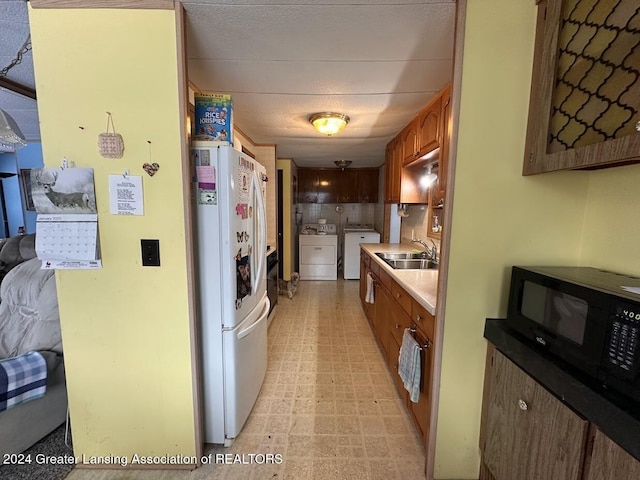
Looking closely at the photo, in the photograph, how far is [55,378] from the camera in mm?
1525

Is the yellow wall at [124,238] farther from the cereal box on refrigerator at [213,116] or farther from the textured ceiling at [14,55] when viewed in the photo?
the textured ceiling at [14,55]

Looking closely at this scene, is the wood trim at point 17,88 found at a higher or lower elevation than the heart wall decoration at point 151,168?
higher

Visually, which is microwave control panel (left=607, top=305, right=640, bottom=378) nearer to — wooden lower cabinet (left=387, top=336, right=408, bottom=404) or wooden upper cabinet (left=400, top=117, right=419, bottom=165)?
wooden lower cabinet (left=387, top=336, right=408, bottom=404)

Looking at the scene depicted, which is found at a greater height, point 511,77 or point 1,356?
point 511,77

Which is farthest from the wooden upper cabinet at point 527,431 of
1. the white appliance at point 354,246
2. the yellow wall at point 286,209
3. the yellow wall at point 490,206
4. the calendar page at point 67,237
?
the white appliance at point 354,246

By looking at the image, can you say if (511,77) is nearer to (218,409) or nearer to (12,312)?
(218,409)

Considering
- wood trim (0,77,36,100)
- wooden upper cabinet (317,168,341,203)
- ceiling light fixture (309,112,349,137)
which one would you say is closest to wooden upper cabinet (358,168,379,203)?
wooden upper cabinet (317,168,341,203)

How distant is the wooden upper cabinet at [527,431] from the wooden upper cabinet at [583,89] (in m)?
0.80

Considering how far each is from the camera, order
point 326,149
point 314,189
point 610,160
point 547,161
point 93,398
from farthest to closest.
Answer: point 314,189 < point 326,149 < point 93,398 < point 547,161 < point 610,160

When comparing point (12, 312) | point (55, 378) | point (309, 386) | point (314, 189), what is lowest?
point (309, 386)

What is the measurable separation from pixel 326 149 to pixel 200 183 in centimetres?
262

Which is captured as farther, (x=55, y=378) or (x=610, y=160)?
(x=55, y=378)

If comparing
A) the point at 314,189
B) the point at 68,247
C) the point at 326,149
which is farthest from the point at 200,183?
the point at 314,189

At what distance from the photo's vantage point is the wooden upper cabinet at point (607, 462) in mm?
642
